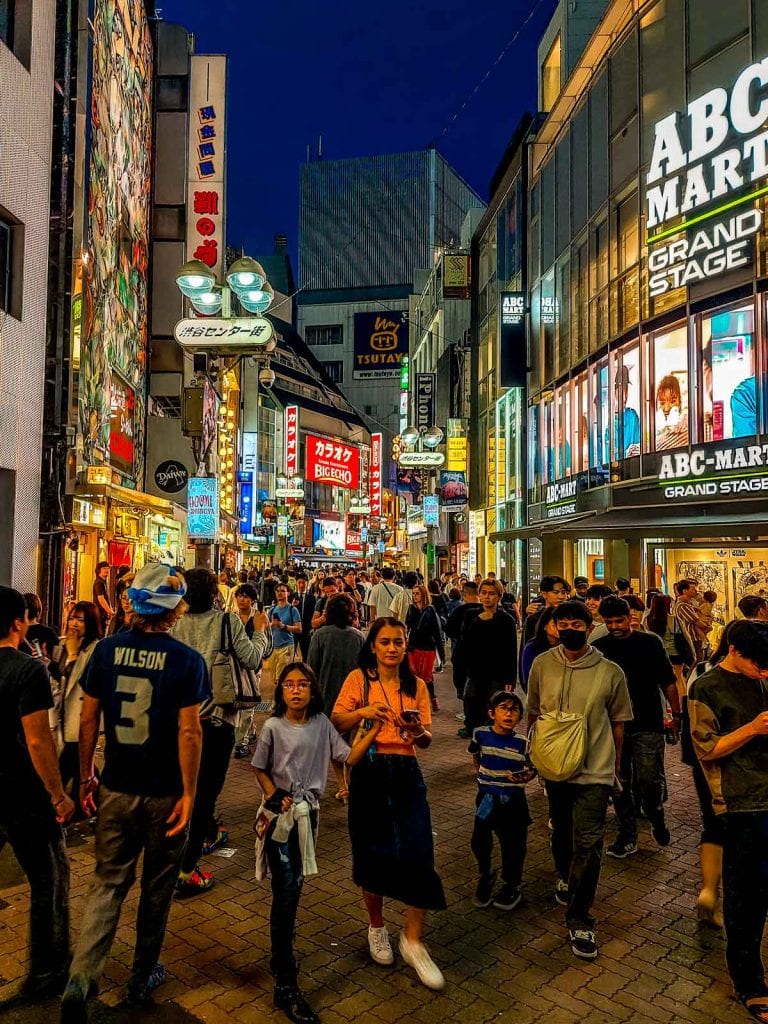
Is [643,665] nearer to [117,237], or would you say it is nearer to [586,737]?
[586,737]

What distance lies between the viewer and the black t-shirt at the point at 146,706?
12.1 feet

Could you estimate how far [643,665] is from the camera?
18.9 feet

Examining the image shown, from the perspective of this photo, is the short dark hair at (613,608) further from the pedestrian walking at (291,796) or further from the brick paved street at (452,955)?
the pedestrian walking at (291,796)

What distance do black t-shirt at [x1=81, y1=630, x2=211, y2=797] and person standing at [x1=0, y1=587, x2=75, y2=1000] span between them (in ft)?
1.01

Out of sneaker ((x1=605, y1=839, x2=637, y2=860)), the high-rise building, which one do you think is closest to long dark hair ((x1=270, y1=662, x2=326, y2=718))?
sneaker ((x1=605, y1=839, x2=637, y2=860))

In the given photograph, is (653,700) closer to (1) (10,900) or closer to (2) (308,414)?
(1) (10,900)

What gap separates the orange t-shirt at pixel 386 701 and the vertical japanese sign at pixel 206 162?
2126 cm

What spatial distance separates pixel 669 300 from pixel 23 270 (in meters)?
12.6

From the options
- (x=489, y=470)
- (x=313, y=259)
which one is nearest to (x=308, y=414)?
(x=489, y=470)

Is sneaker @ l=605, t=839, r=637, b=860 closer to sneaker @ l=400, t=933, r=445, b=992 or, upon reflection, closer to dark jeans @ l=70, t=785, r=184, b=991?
sneaker @ l=400, t=933, r=445, b=992

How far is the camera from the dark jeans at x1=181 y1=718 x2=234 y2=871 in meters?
5.30

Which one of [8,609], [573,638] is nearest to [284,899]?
[8,609]

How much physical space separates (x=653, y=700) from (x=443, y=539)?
39231 mm

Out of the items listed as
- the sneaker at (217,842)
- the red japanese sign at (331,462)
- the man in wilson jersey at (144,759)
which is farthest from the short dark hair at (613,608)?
the red japanese sign at (331,462)
